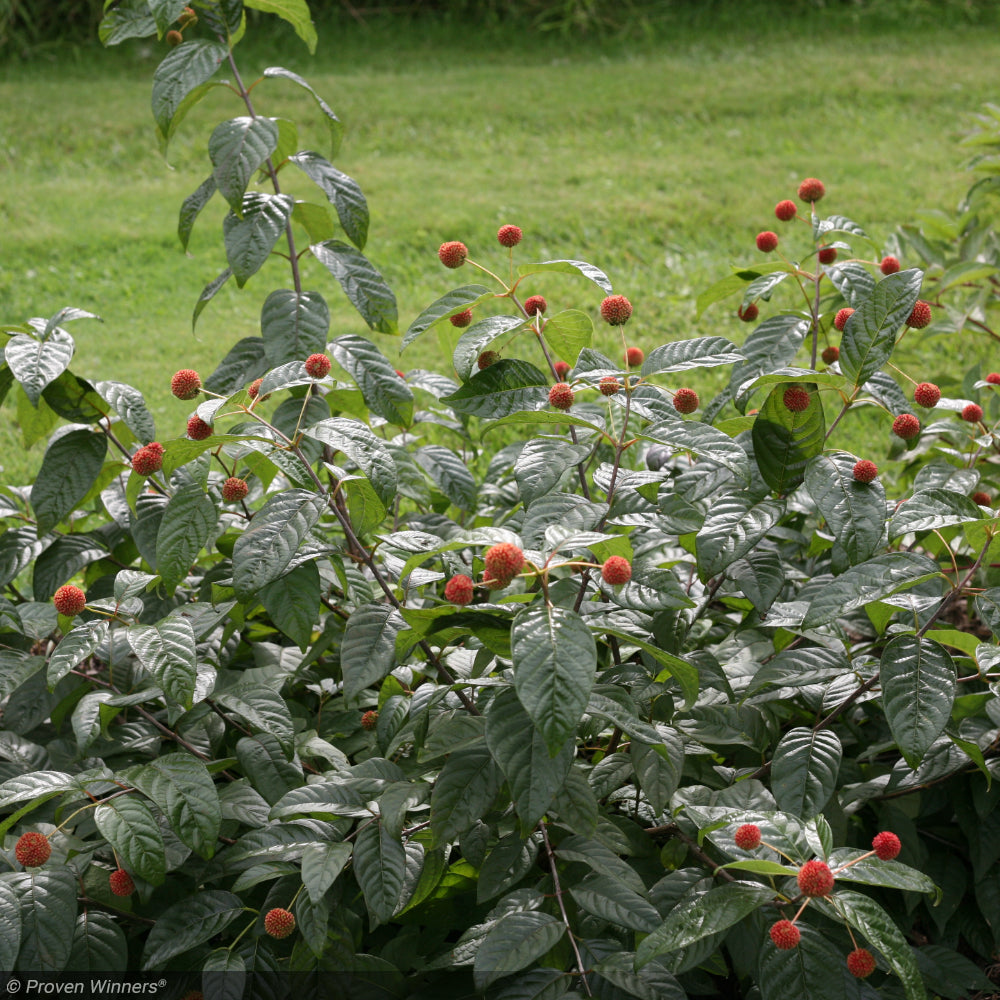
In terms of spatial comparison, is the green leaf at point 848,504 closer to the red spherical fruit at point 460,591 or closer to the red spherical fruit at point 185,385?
the red spherical fruit at point 460,591

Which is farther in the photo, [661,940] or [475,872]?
[475,872]

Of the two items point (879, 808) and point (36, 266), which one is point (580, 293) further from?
point (879, 808)

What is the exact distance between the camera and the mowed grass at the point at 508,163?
15.6ft

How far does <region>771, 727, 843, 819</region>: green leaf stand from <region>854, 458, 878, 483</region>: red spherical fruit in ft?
1.24

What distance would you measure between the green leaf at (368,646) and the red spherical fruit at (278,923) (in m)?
0.29

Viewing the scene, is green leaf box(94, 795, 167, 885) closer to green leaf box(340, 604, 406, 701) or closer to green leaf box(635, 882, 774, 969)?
green leaf box(340, 604, 406, 701)

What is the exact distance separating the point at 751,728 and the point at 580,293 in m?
3.41

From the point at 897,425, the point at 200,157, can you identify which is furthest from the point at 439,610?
the point at 200,157

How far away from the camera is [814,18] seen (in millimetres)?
8367

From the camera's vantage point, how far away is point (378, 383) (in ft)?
5.78

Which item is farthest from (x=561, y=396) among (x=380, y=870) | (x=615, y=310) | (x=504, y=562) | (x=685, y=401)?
(x=380, y=870)

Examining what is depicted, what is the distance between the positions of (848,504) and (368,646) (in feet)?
2.34

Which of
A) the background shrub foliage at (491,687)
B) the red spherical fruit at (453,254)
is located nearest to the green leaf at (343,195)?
the background shrub foliage at (491,687)

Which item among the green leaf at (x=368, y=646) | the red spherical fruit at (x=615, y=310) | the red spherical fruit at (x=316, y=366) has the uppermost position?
the red spherical fruit at (x=615, y=310)
